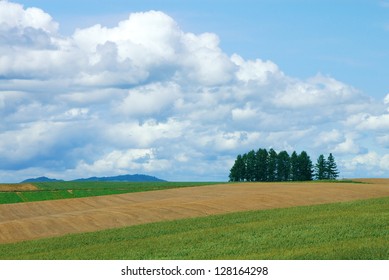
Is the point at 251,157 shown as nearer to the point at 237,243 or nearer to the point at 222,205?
the point at 222,205

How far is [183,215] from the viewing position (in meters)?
55.2

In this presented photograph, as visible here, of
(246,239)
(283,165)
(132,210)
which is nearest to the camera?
(246,239)

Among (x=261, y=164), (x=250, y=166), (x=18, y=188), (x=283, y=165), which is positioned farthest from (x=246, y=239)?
(x=250, y=166)

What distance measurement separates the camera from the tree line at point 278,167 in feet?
511

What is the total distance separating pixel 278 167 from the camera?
157m

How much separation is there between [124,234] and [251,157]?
116086 millimetres

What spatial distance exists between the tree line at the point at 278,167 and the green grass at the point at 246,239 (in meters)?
106

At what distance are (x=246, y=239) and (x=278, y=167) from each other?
123 metres

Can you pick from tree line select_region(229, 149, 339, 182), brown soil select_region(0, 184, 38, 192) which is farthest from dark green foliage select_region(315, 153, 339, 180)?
brown soil select_region(0, 184, 38, 192)

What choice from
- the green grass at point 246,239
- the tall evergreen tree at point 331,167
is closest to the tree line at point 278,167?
the tall evergreen tree at point 331,167

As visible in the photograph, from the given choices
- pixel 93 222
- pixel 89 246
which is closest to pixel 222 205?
pixel 93 222

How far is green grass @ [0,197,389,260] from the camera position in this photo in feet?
99.5

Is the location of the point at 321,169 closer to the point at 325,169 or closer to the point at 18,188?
the point at 325,169
